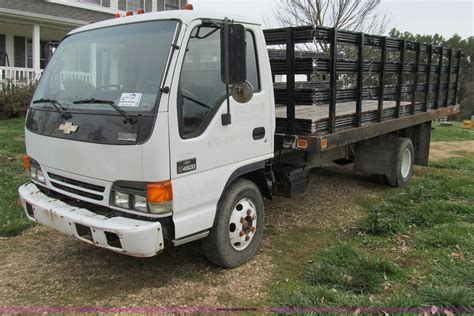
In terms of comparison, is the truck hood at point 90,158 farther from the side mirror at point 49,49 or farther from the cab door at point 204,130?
the side mirror at point 49,49

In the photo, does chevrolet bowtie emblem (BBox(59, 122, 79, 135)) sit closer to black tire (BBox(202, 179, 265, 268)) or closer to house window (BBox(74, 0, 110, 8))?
black tire (BBox(202, 179, 265, 268))

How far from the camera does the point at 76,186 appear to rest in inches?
141

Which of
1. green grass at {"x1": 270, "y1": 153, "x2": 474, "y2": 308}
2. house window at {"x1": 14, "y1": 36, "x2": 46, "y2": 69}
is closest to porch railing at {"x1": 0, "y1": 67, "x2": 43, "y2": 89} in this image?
house window at {"x1": 14, "y1": 36, "x2": 46, "y2": 69}

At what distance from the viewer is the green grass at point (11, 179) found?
16.5ft

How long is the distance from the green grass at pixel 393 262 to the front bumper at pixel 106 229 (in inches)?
45.1

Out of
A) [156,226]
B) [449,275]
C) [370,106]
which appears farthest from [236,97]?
[370,106]

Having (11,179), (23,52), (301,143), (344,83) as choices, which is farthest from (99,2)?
(301,143)

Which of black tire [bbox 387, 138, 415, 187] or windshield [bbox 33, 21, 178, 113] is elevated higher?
windshield [bbox 33, 21, 178, 113]

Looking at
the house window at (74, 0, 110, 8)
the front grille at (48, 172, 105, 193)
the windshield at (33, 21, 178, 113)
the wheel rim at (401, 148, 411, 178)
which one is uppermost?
the house window at (74, 0, 110, 8)

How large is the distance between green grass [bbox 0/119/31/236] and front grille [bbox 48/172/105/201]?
5.27 feet

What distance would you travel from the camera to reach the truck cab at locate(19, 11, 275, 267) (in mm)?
3186

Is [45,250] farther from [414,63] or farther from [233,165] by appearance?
[414,63]

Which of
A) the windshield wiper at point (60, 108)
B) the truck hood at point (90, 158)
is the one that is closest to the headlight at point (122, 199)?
the truck hood at point (90, 158)

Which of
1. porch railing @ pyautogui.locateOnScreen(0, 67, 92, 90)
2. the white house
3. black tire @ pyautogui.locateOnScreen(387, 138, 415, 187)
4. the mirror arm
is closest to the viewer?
the mirror arm
